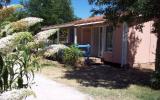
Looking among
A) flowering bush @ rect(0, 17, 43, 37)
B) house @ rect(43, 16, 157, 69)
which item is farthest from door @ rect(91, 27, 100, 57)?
flowering bush @ rect(0, 17, 43, 37)

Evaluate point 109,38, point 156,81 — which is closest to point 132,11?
point 156,81

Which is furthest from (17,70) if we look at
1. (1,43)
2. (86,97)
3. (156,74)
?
(156,74)

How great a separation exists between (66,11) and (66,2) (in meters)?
1.30

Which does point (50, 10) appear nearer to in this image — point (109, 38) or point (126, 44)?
point (109, 38)

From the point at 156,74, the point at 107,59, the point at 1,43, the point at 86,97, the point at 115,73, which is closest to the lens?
the point at 1,43

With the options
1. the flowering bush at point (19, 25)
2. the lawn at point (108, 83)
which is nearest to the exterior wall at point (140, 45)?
the lawn at point (108, 83)

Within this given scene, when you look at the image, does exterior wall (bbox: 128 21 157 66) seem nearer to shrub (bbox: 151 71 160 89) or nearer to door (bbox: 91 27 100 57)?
door (bbox: 91 27 100 57)

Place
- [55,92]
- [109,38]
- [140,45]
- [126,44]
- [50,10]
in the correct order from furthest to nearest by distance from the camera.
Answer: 1. [50,10]
2. [109,38]
3. [140,45]
4. [126,44]
5. [55,92]

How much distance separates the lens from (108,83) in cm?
1248

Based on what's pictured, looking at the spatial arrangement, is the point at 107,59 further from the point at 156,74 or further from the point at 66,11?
the point at 66,11

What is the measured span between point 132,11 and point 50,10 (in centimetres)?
3343

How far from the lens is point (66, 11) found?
46.5 m

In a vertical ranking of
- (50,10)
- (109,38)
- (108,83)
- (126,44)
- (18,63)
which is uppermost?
(50,10)

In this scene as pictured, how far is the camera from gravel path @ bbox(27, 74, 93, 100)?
9734 mm
